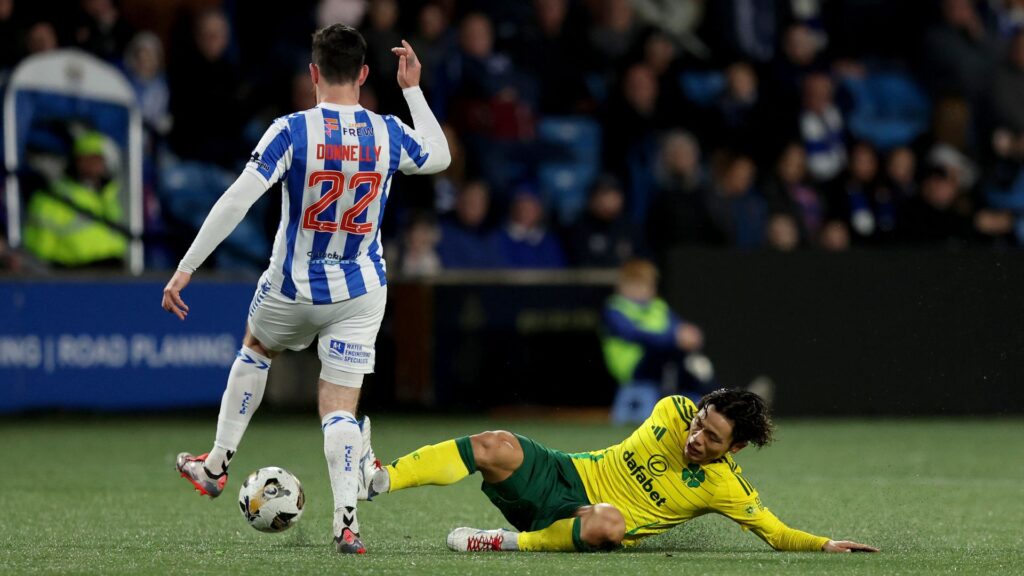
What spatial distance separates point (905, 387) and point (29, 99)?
6.73m

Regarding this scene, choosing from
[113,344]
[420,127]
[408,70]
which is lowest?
[113,344]

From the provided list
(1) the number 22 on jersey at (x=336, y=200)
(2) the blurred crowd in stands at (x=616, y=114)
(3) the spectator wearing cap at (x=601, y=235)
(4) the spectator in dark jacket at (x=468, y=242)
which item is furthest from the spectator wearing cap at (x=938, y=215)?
(1) the number 22 on jersey at (x=336, y=200)

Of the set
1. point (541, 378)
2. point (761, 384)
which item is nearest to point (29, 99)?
point (541, 378)

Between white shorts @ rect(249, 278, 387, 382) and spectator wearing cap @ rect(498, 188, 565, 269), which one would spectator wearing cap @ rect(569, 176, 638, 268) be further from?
white shorts @ rect(249, 278, 387, 382)

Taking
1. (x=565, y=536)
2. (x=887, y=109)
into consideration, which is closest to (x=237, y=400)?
(x=565, y=536)

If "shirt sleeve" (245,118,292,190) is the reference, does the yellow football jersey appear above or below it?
below

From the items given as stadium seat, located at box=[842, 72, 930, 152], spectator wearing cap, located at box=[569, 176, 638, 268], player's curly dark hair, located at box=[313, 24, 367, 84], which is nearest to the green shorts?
player's curly dark hair, located at box=[313, 24, 367, 84]

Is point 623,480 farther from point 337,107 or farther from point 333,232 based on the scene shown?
point 337,107

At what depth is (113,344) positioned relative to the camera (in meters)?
12.4

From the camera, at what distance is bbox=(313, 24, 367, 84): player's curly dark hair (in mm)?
6191

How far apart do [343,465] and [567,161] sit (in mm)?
8523

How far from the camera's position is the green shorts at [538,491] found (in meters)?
6.46

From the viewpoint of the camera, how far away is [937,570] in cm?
601

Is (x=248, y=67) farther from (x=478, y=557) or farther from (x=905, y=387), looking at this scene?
A: (x=478, y=557)
